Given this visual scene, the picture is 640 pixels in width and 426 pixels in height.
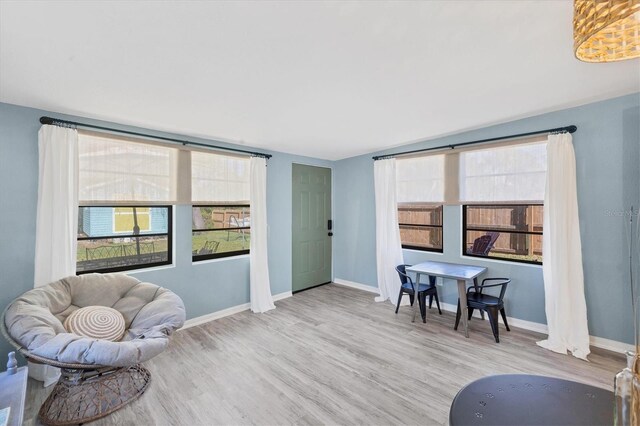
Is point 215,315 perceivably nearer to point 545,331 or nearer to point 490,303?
point 490,303

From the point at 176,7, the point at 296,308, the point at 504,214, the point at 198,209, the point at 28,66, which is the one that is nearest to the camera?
the point at 176,7

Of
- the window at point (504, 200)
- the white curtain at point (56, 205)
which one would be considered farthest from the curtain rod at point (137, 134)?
the window at point (504, 200)

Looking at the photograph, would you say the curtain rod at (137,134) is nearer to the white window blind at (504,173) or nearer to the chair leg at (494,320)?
the white window blind at (504,173)

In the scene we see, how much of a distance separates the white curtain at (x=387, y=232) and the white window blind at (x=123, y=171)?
10.0 ft

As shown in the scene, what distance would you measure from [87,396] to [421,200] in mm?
4350

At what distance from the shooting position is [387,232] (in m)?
4.53

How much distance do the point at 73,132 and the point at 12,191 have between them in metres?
0.75

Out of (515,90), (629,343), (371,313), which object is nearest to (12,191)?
(371,313)

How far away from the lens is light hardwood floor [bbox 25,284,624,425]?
2070 mm

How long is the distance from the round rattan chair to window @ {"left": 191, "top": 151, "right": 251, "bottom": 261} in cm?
121

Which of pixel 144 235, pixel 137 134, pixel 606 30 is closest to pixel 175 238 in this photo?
pixel 144 235

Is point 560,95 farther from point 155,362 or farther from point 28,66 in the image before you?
point 155,362

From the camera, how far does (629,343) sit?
273 centimetres

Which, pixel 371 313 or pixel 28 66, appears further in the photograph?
pixel 371 313
